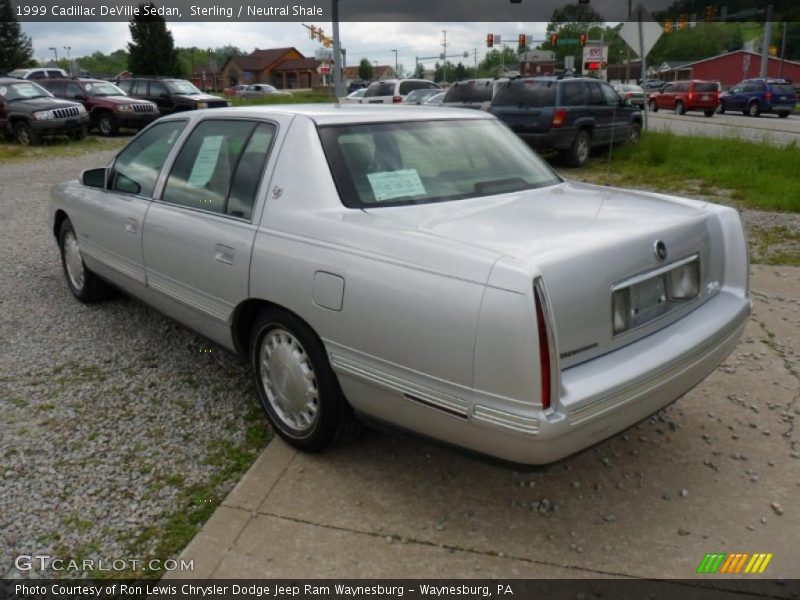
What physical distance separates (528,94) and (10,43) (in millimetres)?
49269

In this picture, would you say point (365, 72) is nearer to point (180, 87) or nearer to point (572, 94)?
point (180, 87)

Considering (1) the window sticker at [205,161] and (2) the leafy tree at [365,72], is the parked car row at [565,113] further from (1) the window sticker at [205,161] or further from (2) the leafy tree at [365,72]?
(2) the leafy tree at [365,72]

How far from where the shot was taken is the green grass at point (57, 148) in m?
16.5

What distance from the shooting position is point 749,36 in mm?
127438

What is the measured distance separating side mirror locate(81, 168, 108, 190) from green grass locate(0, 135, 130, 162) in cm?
1302

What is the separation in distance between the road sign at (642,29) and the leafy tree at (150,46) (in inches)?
1670

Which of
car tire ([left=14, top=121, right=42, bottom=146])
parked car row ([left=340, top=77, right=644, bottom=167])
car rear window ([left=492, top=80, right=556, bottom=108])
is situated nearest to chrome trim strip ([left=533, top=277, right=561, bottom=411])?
parked car row ([left=340, top=77, right=644, bottom=167])

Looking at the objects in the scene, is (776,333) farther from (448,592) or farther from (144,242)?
(144,242)

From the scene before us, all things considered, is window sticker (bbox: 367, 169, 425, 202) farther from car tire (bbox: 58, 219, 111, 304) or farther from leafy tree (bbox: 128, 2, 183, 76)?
leafy tree (bbox: 128, 2, 183, 76)

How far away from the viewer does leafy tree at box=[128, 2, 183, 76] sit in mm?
48625

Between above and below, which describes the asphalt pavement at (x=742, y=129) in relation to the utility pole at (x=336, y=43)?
below

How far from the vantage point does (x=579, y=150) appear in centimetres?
1382

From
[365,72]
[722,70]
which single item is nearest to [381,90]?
[722,70]

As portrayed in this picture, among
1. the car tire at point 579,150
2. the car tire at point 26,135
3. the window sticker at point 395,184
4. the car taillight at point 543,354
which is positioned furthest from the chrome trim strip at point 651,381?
the car tire at point 26,135
